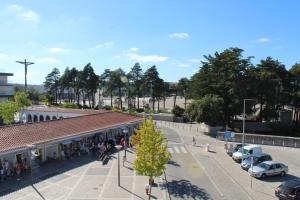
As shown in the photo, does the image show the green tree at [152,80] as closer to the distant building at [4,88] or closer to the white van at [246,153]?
→ the distant building at [4,88]

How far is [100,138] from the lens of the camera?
4206 cm

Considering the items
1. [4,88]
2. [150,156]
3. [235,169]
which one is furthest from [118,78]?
[150,156]

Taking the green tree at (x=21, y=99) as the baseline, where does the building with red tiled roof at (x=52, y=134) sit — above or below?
below

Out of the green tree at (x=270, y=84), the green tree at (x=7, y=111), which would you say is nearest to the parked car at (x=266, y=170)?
the green tree at (x=270, y=84)

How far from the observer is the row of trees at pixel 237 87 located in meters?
59.4

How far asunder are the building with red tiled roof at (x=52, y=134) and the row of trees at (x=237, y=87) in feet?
58.9

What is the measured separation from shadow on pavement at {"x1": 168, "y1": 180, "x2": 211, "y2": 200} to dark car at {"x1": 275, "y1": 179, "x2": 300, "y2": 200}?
539 cm

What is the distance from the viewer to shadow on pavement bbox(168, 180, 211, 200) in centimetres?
2598

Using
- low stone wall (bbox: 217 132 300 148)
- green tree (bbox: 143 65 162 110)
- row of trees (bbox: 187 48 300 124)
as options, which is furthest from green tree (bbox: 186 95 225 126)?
green tree (bbox: 143 65 162 110)

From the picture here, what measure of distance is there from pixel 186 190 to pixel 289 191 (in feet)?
25.2

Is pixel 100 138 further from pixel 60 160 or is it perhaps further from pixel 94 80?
pixel 94 80

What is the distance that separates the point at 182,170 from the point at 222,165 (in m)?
5.32

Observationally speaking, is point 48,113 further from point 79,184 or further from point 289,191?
point 289,191

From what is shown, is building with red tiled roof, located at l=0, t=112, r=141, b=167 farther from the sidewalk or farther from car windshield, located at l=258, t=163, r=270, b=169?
car windshield, located at l=258, t=163, r=270, b=169
